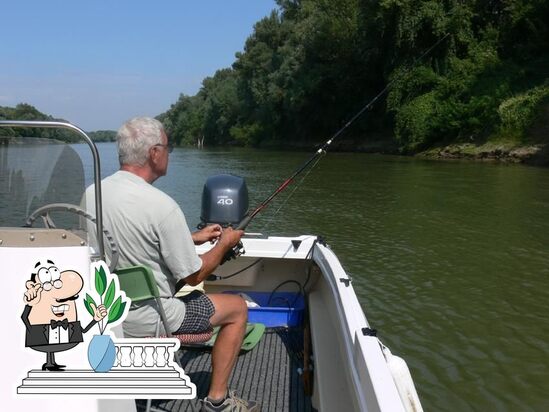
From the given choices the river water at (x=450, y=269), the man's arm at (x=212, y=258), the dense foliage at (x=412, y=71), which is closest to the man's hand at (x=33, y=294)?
the man's arm at (x=212, y=258)

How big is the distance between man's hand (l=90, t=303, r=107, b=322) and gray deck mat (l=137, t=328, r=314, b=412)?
1386 mm

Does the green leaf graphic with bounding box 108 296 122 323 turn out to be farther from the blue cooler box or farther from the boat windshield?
the blue cooler box

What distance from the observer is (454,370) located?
4844 mm

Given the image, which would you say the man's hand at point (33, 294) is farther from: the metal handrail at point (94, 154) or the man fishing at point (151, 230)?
the man fishing at point (151, 230)

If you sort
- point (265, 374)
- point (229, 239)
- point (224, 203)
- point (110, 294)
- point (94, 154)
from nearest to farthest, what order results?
point (110, 294)
point (94, 154)
point (229, 239)
point (265, 374)
point (224, 203)

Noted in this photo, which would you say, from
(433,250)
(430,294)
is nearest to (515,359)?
(430,294)

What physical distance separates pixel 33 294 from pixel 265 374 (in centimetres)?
213

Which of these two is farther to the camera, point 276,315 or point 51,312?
point 276,315

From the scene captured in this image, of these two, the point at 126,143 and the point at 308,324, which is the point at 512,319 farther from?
the point at 126,143

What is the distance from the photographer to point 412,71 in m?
29.9

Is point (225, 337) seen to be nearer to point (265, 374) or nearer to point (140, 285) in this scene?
point (140, 285)

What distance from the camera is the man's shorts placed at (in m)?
2.60

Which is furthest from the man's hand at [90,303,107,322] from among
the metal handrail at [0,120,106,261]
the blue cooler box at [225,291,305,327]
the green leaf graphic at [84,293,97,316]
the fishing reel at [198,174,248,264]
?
the blue cooler box at [225,291,305,327]

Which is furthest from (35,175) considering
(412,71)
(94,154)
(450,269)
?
(412,71)
